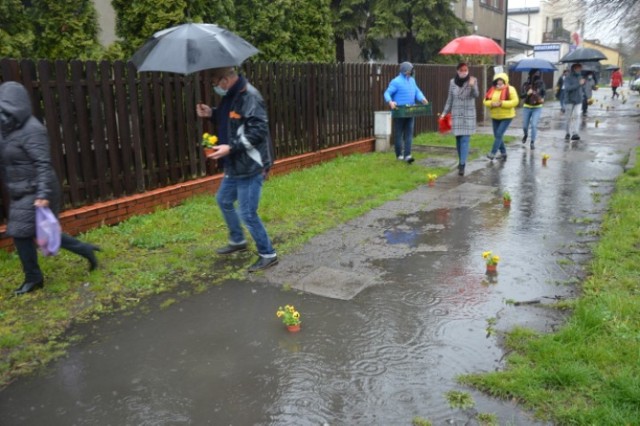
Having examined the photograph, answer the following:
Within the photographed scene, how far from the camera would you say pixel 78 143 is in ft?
20.5

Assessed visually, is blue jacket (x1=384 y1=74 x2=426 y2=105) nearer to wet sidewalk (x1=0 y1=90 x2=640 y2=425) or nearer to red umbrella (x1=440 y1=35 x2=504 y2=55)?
red umbrella (x1=440 y1=35 x2=504 y2=55)

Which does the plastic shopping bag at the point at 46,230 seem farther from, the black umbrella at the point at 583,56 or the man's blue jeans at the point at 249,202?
the black umbrella at the point at 583,56

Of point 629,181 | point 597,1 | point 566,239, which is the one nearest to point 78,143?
point 566,239

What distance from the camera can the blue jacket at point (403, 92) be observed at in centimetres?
1066

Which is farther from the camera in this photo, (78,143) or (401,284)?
(78,143)

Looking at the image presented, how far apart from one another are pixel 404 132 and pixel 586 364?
7865 mm

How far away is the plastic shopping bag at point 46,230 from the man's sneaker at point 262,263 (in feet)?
5.51

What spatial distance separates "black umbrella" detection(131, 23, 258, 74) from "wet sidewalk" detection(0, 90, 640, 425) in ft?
6.28

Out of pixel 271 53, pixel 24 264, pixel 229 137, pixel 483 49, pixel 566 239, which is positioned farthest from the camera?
pixel 271 53

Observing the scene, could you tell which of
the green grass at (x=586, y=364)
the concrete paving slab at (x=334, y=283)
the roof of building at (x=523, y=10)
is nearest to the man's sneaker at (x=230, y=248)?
the concrete paving slab at (x=334, y=283)

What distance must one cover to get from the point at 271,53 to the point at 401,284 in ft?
33.9

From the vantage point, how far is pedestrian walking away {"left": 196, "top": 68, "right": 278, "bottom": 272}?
4918 mm

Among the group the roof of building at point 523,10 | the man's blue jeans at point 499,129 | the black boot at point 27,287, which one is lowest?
the black boot at point 27,287

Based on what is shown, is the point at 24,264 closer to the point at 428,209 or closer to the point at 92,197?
the point at 92,197
